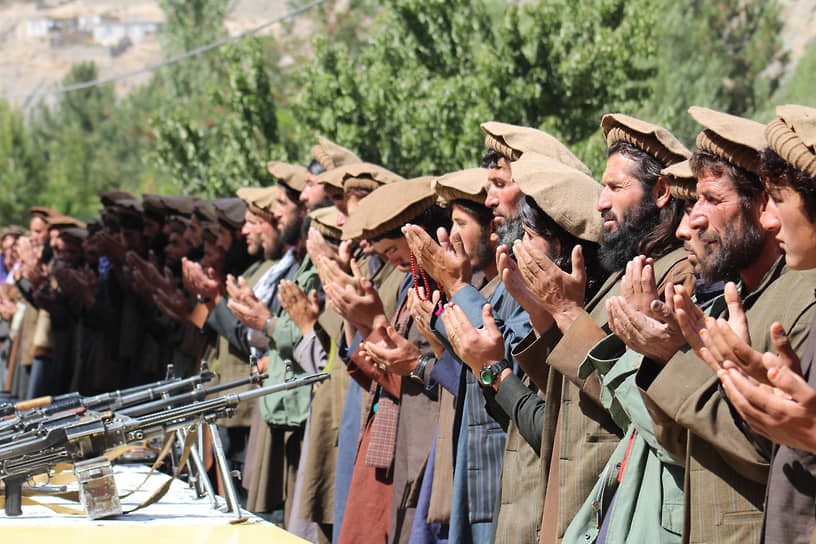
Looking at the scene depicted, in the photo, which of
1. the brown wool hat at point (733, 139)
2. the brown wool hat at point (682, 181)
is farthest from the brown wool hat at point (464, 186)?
the brown wool hat at point (733, 139)

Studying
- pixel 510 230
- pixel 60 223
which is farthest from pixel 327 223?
pixel 60 223

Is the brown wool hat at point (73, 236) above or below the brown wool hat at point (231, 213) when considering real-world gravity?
below

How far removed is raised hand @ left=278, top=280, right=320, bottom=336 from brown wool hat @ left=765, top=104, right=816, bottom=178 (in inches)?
148

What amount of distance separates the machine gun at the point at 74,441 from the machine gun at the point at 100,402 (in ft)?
1.48

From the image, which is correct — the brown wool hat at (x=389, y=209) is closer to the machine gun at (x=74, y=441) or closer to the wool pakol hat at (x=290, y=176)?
the machine gun at (x=74, y=441)

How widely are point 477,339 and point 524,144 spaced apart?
113 centimetres

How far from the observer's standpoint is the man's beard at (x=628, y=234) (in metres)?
3.80

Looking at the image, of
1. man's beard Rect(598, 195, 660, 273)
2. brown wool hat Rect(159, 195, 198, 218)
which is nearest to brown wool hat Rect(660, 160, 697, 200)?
man's beard Rect(598, 195, 660, 273)

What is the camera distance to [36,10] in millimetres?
116688

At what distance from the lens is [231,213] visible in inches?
347

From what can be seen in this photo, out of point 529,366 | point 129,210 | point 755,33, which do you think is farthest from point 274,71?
point 529,366

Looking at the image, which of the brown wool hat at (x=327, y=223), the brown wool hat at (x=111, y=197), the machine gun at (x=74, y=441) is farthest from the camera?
the brown wool hat at (x=111, y=197)

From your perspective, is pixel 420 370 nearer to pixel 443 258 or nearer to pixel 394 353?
pixel 394 353

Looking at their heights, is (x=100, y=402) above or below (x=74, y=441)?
below
